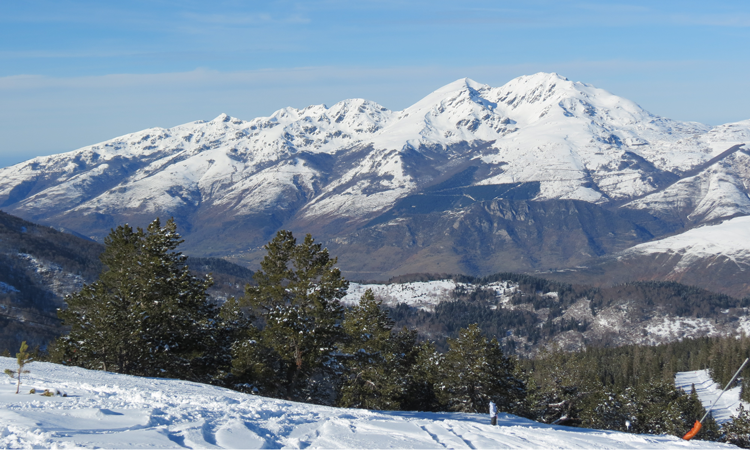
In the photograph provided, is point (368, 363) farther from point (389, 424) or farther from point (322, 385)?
point (389, 424)

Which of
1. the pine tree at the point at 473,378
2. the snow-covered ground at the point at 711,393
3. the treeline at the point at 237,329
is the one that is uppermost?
the treeline at the point at 237,329

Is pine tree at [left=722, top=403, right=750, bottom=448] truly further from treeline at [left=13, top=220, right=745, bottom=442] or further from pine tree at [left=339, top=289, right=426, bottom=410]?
pine tree at [left=339, top=289, right=426, bottom=410]

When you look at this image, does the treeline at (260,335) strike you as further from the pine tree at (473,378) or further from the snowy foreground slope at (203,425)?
the snowy foreground slope at (203,425)

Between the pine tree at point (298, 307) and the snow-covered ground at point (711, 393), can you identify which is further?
the snow-covered ground at point (711, 393)

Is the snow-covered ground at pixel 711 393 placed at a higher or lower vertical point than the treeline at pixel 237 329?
lower

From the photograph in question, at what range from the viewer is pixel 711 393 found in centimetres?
16325

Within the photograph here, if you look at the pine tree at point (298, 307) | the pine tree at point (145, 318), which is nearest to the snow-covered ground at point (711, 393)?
the pine tree at point (298, 307)

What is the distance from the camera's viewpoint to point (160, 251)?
47.8 meters

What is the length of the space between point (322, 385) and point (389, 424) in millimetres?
34700

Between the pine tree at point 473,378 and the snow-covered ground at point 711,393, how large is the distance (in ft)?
317

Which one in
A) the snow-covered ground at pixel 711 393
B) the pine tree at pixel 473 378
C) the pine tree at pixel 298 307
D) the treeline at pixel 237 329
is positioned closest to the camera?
the pine tree at pixel 298 307

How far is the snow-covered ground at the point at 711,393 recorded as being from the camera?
472 feet

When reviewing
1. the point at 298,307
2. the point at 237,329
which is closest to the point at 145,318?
the point at 237,329

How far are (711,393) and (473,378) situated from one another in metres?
136
